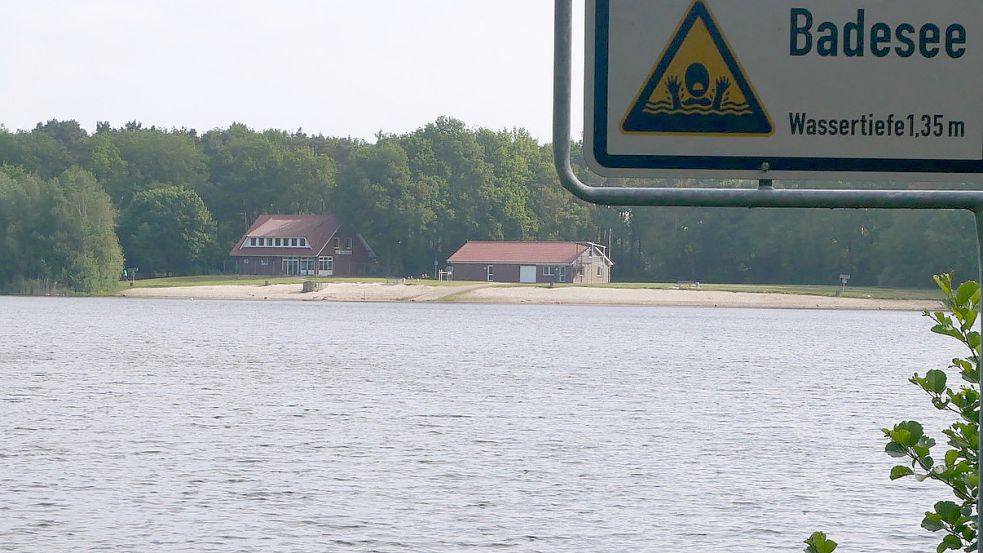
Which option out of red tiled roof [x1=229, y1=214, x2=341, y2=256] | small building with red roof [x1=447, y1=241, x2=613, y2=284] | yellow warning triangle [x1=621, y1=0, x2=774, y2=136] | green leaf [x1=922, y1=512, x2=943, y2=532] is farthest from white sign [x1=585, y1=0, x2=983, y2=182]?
red tiled roof [x1=229, y1=214, x2=341, y2=256]

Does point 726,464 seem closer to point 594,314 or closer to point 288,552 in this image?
point 288,552

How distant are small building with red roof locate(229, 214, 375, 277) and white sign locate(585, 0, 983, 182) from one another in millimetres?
164071

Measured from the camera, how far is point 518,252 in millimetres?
157625

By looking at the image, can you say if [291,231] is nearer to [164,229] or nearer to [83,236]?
[164,229]

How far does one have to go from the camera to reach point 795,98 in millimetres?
3055

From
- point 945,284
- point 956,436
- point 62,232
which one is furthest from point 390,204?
point 945,284

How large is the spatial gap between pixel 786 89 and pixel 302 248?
544ft

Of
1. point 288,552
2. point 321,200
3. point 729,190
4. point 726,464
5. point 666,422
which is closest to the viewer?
point 729,190

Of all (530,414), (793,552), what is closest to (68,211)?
(530,414)

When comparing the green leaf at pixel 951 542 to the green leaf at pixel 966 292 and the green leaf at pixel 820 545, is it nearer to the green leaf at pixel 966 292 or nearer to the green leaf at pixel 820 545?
the green leaf at pixel 820 545

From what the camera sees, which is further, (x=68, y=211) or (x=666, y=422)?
(x=68, y=211)

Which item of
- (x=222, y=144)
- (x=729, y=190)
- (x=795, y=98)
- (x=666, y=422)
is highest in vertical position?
(x=222, y=144)

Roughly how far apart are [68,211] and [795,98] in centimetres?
15140

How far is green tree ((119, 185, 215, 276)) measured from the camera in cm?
16325
